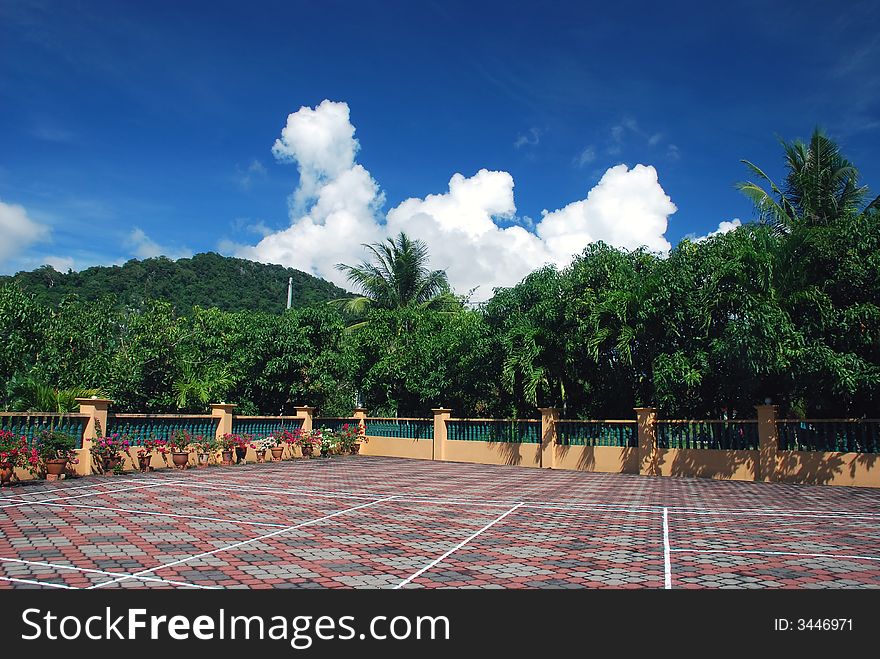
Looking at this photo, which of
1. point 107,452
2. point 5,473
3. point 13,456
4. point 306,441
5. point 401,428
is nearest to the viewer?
point 5,473

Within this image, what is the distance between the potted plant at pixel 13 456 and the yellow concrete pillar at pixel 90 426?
1.41 meters

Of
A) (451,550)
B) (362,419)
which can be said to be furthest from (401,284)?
(451,550)

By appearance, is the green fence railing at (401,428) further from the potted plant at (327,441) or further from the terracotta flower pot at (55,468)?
the terracotta flower pot at (55,468)

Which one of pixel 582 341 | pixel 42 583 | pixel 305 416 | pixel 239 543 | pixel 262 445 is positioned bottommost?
pixel 262 445

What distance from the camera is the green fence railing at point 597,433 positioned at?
1731 cm

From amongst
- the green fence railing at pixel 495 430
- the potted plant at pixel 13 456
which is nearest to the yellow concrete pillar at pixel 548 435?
the green fence railing at pixel 495 430

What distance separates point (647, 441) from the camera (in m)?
16.8

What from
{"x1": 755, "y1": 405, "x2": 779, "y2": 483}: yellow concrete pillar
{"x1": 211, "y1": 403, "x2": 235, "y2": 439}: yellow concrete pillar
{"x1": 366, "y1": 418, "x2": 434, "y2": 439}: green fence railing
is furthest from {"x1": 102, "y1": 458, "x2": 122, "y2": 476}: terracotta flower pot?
{"x1": 755, "y1": 405, "x2": 779, "y2": 483}: yellow concrete pillar

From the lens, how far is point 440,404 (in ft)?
79.1

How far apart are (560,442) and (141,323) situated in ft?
47.9

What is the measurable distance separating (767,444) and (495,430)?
8.44 metres

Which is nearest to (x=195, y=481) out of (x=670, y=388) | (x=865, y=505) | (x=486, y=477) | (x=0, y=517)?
(x=0, y=517)

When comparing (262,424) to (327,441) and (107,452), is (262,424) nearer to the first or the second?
(327,441)
